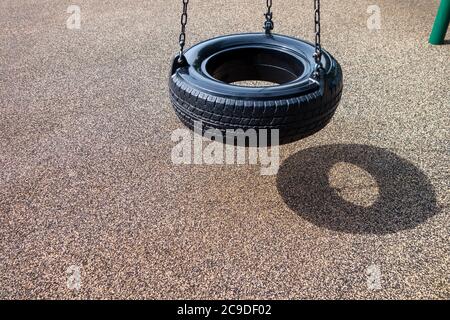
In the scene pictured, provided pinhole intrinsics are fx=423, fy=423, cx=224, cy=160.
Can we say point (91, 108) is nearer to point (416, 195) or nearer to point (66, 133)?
point (66, 133)

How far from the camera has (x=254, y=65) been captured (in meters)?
3.19

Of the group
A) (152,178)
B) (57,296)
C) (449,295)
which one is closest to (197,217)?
(152,178)

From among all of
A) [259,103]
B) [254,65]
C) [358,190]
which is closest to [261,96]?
[259,103]

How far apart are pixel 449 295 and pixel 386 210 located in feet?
2.33

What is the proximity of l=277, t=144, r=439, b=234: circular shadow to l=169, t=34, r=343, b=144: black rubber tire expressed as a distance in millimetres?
724

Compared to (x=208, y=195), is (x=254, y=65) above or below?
above

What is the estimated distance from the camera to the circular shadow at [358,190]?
2.82m

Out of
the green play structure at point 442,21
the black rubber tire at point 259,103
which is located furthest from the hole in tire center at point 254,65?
the green play structure at point 442,21

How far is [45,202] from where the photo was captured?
302 centimetres

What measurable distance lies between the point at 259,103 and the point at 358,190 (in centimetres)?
127

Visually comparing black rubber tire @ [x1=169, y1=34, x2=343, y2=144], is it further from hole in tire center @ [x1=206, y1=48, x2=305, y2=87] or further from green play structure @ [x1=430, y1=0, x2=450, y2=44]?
green play structure @ [x1=430, y1=0, x2=450, y2=44]

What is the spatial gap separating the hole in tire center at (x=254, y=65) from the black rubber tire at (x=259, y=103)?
14.7 inches

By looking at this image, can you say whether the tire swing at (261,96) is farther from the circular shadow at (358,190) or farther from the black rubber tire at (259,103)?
the circular shadow at (358,190)

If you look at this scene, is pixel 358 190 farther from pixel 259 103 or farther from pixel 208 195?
pixel 259 103
